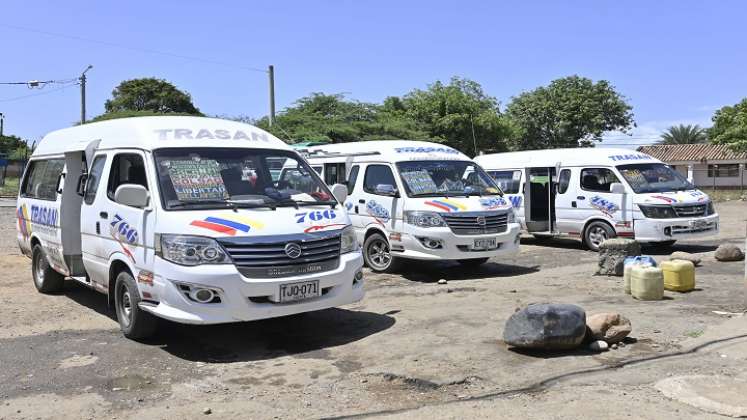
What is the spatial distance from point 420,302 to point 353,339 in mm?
1856

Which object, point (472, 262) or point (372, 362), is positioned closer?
point (372, 362)

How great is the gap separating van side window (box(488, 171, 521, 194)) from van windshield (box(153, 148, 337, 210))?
26.8ft

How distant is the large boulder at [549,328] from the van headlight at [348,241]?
1807mm

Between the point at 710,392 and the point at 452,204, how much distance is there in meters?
5.72

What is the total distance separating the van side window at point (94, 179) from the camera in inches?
286

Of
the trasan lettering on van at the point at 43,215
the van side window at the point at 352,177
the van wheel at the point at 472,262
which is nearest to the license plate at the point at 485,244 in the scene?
the van wheel at the point at 472,262

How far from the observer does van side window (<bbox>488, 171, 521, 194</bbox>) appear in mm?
14500

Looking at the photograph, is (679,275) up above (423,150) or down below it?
below

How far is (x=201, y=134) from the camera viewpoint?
6.84 m

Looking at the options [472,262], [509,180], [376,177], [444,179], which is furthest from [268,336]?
[509,180]

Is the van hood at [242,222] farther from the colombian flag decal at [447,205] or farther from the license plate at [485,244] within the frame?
the license plate at [485,244]

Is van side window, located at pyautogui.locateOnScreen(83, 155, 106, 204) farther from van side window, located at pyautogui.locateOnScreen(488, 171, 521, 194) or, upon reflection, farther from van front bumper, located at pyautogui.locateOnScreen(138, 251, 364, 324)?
van side window, located at pyautogui.locateOnScreen(488, 171, 521, 194)

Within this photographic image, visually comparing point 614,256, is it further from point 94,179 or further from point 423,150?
point 94,179

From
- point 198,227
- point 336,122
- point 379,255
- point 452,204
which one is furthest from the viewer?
point 336,122
